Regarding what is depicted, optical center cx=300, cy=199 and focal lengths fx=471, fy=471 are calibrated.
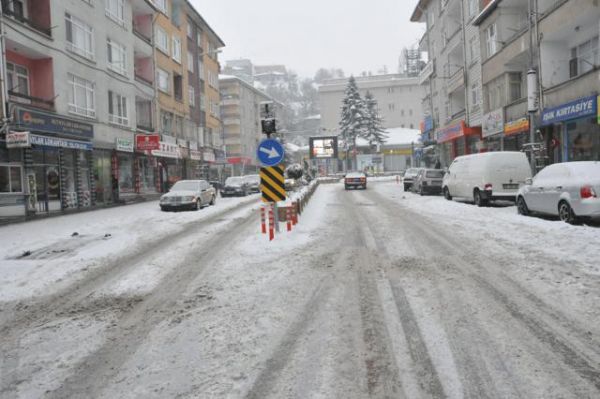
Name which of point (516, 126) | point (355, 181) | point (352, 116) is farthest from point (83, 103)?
point (352, 116)

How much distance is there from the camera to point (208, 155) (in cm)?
4556

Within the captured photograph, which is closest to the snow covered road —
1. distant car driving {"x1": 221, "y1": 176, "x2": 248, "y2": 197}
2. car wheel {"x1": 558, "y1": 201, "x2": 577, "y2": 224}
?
car wheel {"x1": 558, "y1": 201, "x2": 577, "y2": 224}

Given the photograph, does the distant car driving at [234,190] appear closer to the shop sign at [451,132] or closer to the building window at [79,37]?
the building window at [79,37]

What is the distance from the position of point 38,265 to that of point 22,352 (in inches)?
186

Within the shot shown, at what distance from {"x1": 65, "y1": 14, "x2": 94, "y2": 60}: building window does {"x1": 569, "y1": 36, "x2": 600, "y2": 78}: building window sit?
22.6 meters

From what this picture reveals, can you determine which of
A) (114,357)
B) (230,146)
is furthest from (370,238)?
(230,146)

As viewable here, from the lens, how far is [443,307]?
210 inches

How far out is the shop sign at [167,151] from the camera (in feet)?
100

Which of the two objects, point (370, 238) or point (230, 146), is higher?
point (230, 146)

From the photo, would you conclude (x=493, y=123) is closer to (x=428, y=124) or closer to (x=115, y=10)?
(x=428, y=124)

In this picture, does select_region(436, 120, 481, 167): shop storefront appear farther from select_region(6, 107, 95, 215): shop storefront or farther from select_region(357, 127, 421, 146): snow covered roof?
select_region(357, 127, 421, 146): snow covered roof

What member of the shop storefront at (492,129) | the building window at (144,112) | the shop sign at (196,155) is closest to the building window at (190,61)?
the shop sign at (196,155)

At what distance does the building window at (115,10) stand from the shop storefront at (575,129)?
2366 cm

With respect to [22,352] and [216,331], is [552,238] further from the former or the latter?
[22,352]
